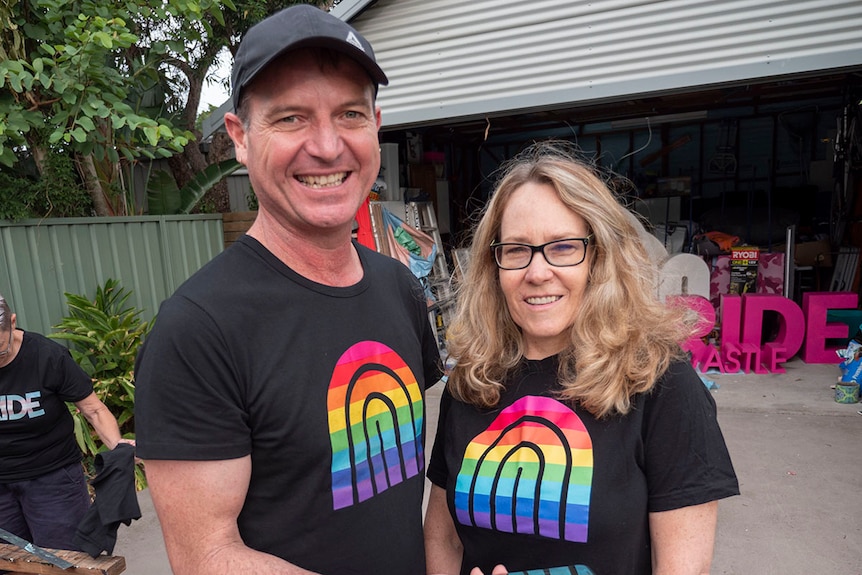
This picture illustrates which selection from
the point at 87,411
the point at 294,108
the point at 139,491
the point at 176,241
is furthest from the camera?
the point at 176,241

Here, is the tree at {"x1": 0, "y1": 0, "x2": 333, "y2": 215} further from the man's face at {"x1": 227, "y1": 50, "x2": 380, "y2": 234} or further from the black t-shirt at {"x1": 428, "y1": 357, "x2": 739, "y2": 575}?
the black t-shirt at {"x1": 428, "y1": 357, "x2": 739, "y2": 575}

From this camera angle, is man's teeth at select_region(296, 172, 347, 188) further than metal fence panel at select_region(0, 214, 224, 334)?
No

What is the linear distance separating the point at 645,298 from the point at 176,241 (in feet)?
18.8

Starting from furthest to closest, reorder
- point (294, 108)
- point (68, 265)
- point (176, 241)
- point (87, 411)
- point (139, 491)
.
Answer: point (176, 241) → point (68, 265) → point (139, 491) → point (87, 411) → point (294, 108)

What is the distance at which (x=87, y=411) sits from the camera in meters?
3.17

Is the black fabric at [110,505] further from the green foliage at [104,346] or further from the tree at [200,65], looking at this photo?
the tree at [200,65]

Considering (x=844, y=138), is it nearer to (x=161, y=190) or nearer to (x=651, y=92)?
(x=651, y=92)

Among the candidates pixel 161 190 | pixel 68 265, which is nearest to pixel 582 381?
pixel 68 265

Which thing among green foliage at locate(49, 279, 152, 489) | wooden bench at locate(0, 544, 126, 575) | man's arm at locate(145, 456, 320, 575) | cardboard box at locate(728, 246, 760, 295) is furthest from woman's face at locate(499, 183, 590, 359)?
cardboard box at locate(728, 246, 760, 295)

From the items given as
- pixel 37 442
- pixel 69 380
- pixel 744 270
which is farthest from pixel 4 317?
pixel 744 270

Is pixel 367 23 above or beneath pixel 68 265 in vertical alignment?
above

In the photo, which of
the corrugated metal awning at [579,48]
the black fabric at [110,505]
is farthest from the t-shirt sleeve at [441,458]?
the corrugated metal awning at [579,48]

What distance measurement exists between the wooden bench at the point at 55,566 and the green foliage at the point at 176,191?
4593 mm

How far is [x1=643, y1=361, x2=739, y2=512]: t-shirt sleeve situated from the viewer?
1202 millimetres
